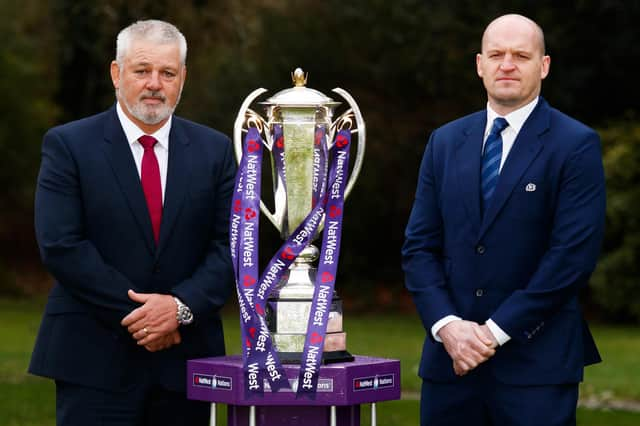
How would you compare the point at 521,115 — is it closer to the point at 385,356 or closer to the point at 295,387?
the point at 295,387

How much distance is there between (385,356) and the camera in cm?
1238

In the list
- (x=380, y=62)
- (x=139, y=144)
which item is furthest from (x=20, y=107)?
(x=139, y=144)

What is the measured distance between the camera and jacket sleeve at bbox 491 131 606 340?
4117 mm

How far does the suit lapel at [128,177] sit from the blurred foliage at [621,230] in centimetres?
1165

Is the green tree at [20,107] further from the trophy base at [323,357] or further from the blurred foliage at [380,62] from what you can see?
the trophy base at [323,357]

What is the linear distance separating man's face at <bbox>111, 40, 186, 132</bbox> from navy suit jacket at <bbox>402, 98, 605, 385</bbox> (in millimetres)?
1000

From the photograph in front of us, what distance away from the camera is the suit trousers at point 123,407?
14.6ft

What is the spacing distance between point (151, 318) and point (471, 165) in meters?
1.26

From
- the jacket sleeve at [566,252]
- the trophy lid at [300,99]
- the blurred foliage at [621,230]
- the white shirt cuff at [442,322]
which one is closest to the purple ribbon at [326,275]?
the trophy lid at [300,99]

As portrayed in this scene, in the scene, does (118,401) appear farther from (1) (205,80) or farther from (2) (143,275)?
(1) (205,80)

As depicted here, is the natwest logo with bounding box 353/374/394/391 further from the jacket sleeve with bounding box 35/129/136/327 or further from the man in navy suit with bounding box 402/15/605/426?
the jacket sleeve with bounding box 35/129/136/327

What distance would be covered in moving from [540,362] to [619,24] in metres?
13.7

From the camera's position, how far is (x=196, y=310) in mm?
4418

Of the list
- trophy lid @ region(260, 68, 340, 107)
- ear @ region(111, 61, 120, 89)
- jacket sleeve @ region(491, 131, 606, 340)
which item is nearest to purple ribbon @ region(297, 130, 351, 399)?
trophy lid @ region(260, 68, 340, 107)
